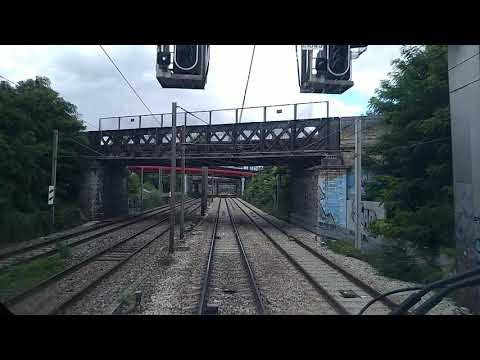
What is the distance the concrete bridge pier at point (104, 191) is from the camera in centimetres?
2772

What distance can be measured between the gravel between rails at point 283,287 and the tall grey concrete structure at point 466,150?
102 inches

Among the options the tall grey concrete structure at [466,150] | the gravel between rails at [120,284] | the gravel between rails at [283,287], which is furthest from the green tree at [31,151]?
the tall grey concrete structure at [466,150]

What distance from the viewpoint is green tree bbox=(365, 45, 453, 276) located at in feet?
31.3

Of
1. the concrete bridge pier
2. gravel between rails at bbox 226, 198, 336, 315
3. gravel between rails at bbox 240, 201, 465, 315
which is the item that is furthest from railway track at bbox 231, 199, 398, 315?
the concrete bridge pier

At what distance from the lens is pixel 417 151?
10445mm

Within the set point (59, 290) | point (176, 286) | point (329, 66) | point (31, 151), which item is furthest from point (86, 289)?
point (31, 151)

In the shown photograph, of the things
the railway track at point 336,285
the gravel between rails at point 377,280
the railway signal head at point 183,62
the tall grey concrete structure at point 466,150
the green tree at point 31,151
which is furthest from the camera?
the green tree at point 31,151

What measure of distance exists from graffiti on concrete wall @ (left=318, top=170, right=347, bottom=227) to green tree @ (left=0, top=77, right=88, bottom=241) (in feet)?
49.2

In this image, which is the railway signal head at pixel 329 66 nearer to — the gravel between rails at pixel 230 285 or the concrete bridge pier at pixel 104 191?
the gravel between rails at pixel 230 285

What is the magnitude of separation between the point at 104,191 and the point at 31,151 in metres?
11.8

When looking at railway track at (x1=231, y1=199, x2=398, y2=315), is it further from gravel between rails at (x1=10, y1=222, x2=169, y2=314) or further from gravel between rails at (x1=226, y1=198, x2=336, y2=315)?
gravel between rails at (x1=10, y1=222, x2=169, y2=314)
